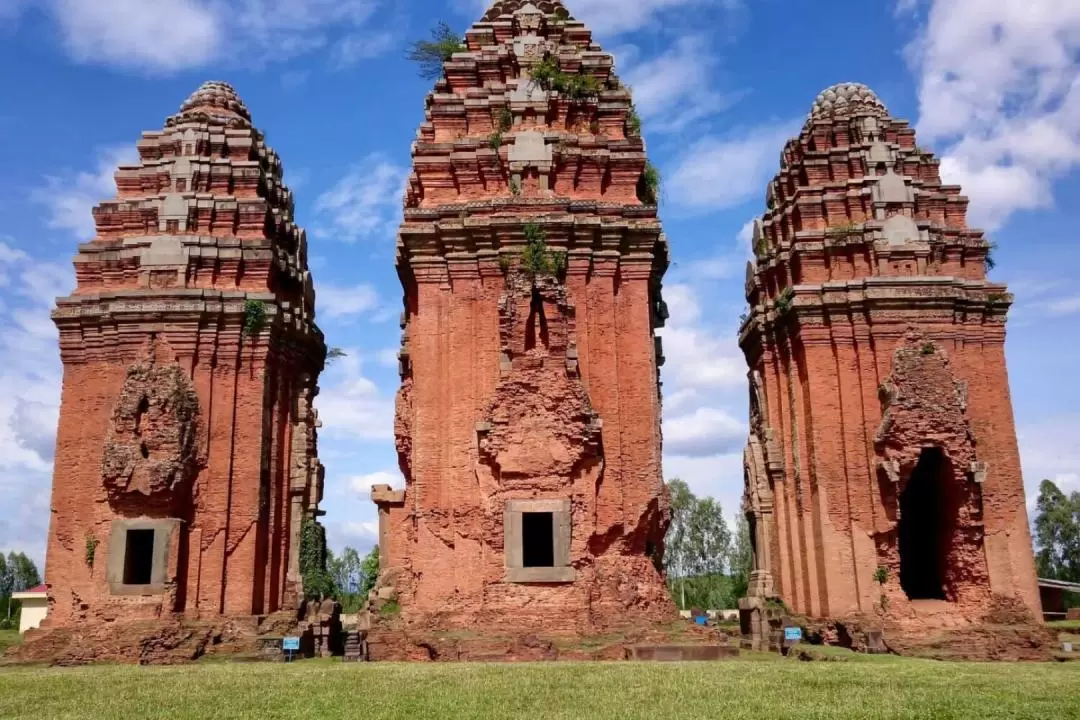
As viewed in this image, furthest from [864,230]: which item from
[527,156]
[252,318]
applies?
[252,318]

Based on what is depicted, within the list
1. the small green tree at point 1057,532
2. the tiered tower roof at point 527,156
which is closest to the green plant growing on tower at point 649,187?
the tiered tower roof at point 527,156

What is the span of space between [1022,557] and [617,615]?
32.4 feet

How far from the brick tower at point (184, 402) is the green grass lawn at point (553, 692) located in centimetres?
431

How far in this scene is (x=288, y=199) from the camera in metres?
23.6

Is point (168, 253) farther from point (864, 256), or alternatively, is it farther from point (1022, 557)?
point (1022, 557)

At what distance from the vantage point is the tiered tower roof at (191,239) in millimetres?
19234

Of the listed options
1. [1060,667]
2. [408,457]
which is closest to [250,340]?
[408,457]

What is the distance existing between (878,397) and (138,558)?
639 inches

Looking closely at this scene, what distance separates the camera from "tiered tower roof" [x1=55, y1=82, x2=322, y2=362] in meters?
19.2

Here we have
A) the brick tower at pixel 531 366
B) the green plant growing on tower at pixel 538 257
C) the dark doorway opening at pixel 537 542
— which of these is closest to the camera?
the brick tower at pixel 531 366

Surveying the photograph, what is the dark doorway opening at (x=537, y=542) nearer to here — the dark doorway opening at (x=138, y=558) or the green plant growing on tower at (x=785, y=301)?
the dark doorway opening at (x=138, y=558)

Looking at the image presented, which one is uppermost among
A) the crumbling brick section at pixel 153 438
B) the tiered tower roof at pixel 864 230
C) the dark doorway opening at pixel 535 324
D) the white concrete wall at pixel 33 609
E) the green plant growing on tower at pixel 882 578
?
the tiered tower roof at pixel 864 230

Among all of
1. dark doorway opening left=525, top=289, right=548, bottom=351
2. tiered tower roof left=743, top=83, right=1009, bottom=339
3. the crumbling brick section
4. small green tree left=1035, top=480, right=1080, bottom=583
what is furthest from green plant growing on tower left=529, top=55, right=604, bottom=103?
small green tree left=1035, top=480, right=1080, bottom=583

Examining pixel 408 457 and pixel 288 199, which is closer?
pixel 408 457
